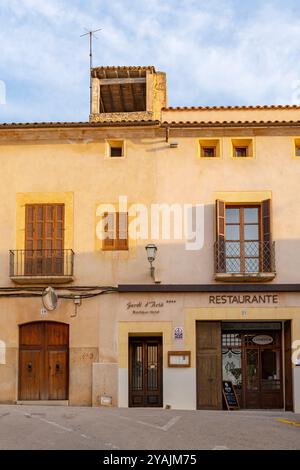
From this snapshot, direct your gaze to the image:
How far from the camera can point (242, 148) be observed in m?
21.2

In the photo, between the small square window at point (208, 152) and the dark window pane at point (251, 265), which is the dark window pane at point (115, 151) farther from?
the dark window pane at point (251, 265)

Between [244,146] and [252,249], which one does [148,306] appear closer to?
[252,249]

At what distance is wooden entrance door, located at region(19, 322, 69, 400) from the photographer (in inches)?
792

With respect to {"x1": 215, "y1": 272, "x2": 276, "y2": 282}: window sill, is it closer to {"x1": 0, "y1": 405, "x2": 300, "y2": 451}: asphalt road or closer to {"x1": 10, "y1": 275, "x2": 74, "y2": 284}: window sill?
{"x1": 0, "y1": 405, "x2": 300, "y2": 451}: asphalt road

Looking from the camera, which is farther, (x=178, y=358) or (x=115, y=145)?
(x=115, y=145)

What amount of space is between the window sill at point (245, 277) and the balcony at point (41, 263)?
4120 millimetres

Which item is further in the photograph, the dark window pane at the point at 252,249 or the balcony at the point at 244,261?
the dark window pane at the point at 252,249

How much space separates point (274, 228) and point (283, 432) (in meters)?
7.25

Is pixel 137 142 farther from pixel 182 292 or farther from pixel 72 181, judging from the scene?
pixel 182 292

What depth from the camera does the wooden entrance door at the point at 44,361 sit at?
20.1 meters

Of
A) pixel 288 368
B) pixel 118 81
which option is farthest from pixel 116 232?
pixel 118 81

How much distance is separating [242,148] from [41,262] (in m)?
6.65

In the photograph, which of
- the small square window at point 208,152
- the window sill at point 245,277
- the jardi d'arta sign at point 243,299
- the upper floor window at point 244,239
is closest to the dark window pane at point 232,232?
the upper floor window at point 244,239

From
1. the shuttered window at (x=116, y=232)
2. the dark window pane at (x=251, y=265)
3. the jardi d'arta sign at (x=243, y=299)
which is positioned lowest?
the jardi d'arta sign at (x=243, y=299)
